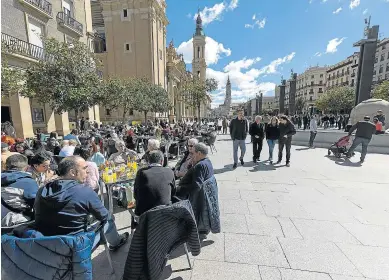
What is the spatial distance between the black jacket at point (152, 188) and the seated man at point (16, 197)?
120 centimetres

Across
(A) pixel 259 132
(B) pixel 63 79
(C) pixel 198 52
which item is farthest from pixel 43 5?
(C) pixel 198 52

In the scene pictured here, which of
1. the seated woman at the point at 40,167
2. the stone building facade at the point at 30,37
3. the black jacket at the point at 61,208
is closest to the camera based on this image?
the black jacket at the point at 61,208

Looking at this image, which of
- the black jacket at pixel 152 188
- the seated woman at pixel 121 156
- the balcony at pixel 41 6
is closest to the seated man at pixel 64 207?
the black jacket at pixel 152 188

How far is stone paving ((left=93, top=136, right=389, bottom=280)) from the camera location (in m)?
2.46

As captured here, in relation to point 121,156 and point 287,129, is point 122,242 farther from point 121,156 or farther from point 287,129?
point 287,129

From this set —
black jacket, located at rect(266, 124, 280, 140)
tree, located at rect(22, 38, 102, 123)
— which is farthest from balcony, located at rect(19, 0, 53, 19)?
black jacket, located at rect(266, 124, 280, 140)

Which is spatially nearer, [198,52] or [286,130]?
[286,130]

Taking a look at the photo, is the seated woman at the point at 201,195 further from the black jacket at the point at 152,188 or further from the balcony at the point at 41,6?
the balcony at the point at 41,6

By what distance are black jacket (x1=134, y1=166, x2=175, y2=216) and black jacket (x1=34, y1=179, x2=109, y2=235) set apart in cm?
57

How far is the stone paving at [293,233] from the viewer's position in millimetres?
2457

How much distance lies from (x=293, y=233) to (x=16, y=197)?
3.61 m

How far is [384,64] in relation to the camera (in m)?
43.9

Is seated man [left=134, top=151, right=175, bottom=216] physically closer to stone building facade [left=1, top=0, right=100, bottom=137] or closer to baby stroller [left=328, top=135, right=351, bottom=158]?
baby stroller [left=328, top=135, right=351, bottom=158]

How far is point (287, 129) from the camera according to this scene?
6.80 meters
